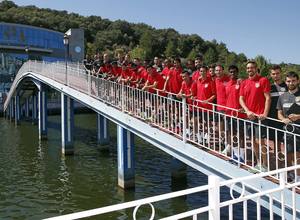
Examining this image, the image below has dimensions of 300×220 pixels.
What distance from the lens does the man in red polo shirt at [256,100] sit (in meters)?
6.64

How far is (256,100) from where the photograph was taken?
22.3 ft

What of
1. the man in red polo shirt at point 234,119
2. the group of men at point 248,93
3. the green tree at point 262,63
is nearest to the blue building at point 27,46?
the green tree at point 262,63

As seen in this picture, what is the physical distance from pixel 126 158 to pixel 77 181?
287 centimetres

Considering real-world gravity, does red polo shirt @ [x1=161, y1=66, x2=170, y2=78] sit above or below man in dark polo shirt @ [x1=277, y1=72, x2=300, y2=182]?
above

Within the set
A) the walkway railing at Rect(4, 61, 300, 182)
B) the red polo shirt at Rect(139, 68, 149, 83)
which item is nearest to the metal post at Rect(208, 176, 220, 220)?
the walkway railing at Rect(4, 61, 300, 182)

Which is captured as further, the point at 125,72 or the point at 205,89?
the point at 125,72

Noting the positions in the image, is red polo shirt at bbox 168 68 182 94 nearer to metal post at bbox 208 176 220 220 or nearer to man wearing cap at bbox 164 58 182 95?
man wearing cap at bbox 164 58 182 95

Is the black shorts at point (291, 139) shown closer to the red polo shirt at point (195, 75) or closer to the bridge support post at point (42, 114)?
the red polo shirt at point (195, 75)

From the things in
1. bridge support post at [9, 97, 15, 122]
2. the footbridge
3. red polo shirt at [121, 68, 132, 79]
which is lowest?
bridge support post at [9, 97, 15, 122]

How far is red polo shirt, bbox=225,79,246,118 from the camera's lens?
7516 millimetres

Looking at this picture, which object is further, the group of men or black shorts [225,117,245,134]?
black shorts [225,117,245,134]

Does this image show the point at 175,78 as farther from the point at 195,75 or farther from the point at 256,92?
the point at 256,92

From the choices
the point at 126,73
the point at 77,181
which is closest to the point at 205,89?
the point at 126,73

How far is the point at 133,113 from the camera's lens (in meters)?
12.3
